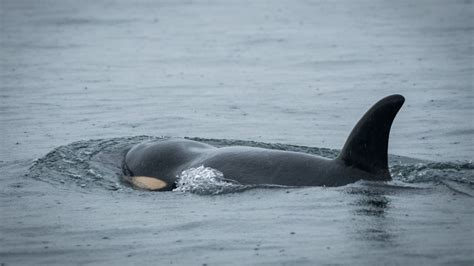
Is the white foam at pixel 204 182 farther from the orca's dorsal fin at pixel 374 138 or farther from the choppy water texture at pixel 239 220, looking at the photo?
the orca's dorsal fin at pixel 374 138

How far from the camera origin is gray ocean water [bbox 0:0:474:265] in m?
9.84

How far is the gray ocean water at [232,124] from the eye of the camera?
9836mm

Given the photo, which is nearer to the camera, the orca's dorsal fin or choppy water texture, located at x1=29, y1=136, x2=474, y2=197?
the orca's dorsal fin

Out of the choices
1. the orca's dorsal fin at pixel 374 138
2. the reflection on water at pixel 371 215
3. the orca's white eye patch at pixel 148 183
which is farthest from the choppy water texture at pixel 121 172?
the reflection on water at pixel 371 215

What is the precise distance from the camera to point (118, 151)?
1458 cm

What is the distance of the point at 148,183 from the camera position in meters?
12.7

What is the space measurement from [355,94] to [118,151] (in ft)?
26.2

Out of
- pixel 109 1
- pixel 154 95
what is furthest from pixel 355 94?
pixel 109 1

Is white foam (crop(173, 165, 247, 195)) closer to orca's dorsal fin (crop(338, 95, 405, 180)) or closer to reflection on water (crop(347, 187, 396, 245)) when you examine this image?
orca's dorsal fin (crop(338, 95, 405, 180))

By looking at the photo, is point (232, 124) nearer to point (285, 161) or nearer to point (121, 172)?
point (121, 172)

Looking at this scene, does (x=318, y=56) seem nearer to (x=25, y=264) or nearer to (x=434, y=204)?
(x=434, y=204)

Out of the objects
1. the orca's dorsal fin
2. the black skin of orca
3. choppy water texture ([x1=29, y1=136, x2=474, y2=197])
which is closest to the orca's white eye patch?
the black skin of orca

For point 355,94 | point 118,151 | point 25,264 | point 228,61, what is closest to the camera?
point 25,264

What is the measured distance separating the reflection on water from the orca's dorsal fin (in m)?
0.34
